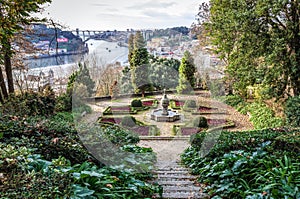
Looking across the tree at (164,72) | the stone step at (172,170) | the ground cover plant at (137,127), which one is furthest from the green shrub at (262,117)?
the stone step at (172,170)

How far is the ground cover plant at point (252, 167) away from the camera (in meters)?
2.68

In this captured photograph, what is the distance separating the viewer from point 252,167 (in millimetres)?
3270

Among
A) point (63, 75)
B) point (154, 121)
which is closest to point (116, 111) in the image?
point (154, 121)

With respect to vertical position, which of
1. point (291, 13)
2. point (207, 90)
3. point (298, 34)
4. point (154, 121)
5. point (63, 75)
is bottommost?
point (154, 121)

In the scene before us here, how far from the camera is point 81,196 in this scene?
2.24 m

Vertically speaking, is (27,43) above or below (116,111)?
above

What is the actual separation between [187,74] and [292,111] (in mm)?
4173

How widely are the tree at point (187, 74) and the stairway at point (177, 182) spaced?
6.04 metres

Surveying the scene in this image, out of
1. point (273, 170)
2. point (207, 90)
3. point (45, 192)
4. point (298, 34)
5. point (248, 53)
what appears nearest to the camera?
point (45, 192)

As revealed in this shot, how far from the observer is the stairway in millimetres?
3226

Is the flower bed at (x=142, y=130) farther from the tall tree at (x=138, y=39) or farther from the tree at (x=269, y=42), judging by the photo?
the tall tree at (x=138, y=39)

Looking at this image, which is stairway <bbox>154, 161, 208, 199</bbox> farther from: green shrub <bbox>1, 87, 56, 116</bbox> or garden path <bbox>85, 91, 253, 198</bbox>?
green shrub <bbox>1, 87, 56, 116</bbox>

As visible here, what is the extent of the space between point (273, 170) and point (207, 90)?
926 centimetres

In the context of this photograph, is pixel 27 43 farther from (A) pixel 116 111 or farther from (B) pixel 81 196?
(B) pixel 81 196
